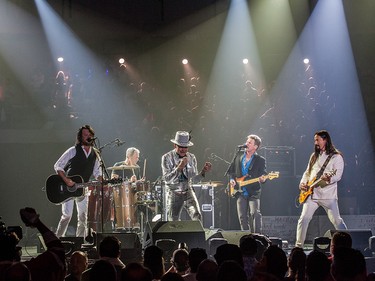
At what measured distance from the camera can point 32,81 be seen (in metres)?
20.5

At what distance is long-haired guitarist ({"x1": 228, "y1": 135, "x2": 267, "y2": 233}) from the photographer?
533 inches

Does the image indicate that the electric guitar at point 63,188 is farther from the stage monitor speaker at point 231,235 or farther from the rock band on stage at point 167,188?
the stage monitor speaker at point 231,235

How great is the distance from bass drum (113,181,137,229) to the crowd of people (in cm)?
696

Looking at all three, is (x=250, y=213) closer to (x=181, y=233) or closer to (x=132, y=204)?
(x=132, y=204)

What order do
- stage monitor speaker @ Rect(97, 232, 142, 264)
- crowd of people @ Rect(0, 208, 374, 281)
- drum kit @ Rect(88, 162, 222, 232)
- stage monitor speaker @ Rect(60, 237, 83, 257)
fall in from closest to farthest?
crowd of people @ Rect(0, 208, 374, 281)
stage monitor speaker @ Rect(97, 232, 142, 264)
stage monitor speaker @ Rect(60, 237, 83, 257)
drum kit @ Rect(88, 162, 222, 232)

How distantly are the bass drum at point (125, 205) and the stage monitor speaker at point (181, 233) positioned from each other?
2.92 meters

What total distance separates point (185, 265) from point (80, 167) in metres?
6.33

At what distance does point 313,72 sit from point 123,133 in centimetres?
701

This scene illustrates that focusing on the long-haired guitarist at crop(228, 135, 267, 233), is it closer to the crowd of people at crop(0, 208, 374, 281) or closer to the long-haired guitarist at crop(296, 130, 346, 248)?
the long-haired guitarist at crop(296, 130, 346, 248)

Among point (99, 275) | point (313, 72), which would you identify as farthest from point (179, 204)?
point (313, 72)

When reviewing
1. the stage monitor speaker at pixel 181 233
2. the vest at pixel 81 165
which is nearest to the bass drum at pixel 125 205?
the vest at pixel 81 165

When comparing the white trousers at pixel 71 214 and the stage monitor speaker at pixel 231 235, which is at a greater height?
the white trousers at pixel 71 214

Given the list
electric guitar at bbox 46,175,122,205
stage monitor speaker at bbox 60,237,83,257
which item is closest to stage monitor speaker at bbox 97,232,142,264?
stage monitor speaker at bbox 60,237,83,257

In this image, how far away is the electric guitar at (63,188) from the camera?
40.3ft
